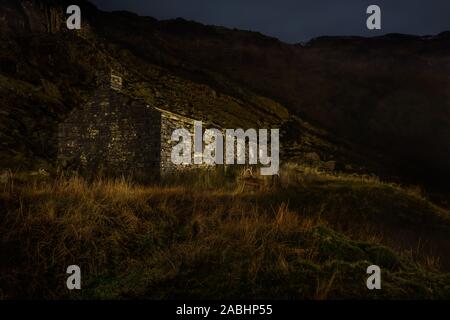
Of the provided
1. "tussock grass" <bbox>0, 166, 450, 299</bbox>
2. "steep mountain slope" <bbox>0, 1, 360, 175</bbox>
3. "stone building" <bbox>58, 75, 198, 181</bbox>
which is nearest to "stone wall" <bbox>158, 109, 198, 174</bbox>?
"stone building" <bbox>58, 75, 198, 181</bbox>

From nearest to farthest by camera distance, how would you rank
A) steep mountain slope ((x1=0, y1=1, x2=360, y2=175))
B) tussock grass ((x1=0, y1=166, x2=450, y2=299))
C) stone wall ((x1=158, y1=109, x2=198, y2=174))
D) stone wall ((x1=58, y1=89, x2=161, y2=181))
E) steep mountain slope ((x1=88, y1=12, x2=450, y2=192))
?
tussock grass ((x1=0, y1=166, x2=450, y2=299)) → stone wall ((x1=158, y1=109, x2=198, y2=174)) → stone wall ((x1=58, y1=89, x2=161, y2=181)) → steep mountain slope ((x1=0, y1=1, x2=360, y2=175)) → steep mountain slope ((x1=88, y1=12, x2=450, y2=192))

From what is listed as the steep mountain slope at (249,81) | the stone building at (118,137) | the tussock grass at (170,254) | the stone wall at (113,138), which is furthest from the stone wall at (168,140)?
the steep mountain slope at (249,81)

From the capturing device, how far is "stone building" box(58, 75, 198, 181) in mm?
15641

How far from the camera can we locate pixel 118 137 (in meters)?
16.4

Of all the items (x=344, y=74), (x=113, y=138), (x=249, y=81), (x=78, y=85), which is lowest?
(x=113, y=138)

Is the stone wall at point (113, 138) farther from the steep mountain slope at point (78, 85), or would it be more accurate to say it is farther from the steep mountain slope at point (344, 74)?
the steep mountain slope at point (344, 74)

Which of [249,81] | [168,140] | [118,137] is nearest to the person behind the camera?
[168,140]

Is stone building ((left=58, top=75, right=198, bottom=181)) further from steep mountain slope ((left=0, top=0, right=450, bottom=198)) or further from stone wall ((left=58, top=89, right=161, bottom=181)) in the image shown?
steep mountain slope ((left=0, top=0, right=450, bottom=198))

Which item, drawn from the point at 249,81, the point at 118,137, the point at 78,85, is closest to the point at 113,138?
the point at 118,137

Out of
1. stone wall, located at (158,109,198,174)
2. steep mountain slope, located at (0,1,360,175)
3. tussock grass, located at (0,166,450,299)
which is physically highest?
steep mountain slope, located at (0,1,360,175)

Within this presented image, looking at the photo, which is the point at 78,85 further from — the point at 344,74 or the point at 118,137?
the point at 344,74

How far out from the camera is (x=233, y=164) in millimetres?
18859

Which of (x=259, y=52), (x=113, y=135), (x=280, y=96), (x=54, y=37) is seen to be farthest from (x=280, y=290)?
(x=259, y=52)

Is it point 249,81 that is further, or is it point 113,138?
point 249,81
